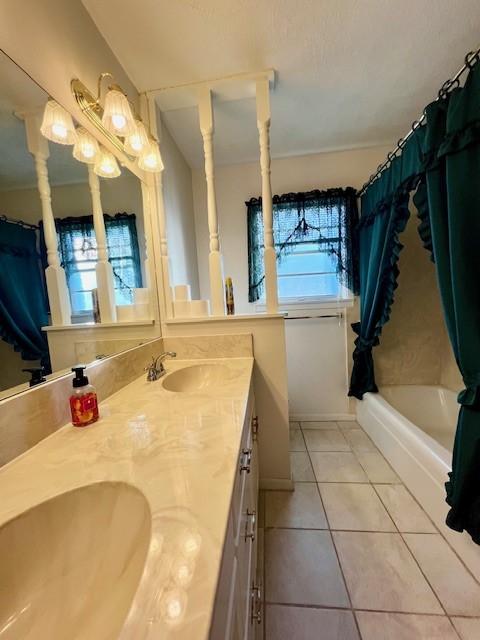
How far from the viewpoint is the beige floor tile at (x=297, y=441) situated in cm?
198

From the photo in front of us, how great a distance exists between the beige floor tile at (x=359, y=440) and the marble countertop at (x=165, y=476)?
149cm

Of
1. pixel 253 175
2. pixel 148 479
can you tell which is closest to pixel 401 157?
pixel 253 175

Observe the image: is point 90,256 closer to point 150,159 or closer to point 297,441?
point 150,159

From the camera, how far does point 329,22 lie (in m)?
1.15

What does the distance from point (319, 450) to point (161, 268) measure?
5.66ft

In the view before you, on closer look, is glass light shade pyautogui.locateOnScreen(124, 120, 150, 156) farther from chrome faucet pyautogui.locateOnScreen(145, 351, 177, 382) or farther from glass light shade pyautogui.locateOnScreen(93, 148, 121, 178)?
chrome faucet pyautogui.locateOnScreen(145, 351, 177, 382)

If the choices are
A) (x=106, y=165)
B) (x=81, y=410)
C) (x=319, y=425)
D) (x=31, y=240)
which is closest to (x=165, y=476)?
(x=81, y=410)

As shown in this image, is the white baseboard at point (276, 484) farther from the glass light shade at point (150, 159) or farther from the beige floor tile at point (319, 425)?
the glass light shade at point (150, 159)

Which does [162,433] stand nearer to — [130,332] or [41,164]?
[130,332]

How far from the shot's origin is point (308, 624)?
3.02ft

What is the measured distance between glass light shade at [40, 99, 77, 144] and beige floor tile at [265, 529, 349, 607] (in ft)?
6.03

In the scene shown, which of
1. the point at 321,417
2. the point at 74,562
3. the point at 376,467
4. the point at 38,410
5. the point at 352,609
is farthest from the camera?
the point at 321,417

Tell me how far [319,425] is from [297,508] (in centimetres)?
97

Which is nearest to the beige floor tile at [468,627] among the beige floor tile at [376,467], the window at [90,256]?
the beige floor tile at [376,467]
